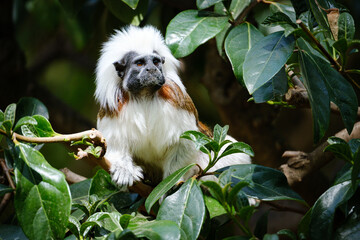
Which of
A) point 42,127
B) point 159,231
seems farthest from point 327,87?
point 42,127

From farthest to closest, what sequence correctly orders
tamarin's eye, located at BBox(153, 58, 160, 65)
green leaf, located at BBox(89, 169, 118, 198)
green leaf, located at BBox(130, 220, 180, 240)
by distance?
1. tamarin's eye, located at BBox(153, 58, 160, 65)
2. green leaf, located at BBox(89, 169, 118, 198)
3. green leaf, located at BBox(130, 220, 180, 240)

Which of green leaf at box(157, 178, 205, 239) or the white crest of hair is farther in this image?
the white crest of hair

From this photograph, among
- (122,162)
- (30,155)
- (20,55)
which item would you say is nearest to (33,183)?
(30,155)

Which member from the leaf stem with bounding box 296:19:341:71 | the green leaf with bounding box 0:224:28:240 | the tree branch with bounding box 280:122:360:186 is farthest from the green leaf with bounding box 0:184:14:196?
the tree branch with bounding box 280:122:360:186

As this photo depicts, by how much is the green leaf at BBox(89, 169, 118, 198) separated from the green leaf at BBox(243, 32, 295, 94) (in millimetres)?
977

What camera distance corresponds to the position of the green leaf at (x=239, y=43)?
6.51 feet

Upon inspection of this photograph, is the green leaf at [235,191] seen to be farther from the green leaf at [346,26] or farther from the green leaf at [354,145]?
the green leaf at [346,26]

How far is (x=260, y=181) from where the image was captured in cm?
186

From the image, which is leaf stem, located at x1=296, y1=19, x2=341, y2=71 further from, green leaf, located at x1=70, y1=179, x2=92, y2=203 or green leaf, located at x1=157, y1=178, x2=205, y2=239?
green leaf, located at x1=70, y1=179, x2=92, y2=203

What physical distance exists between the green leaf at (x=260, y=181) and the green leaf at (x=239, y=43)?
0.37 metres

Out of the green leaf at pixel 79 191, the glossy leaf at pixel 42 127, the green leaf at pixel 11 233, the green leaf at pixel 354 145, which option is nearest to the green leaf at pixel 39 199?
the glossy leaf at pixel 42 127

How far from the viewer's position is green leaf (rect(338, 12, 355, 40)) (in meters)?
1.87

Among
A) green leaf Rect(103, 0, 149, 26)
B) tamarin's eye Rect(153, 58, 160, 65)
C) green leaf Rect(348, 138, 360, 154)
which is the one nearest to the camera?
green leaf Rect(348, 138, 360, 154)

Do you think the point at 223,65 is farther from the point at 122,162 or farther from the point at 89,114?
the point at 89,114
